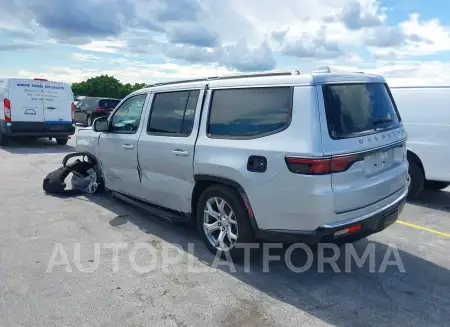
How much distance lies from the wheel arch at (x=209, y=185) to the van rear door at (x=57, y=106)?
10466 mm

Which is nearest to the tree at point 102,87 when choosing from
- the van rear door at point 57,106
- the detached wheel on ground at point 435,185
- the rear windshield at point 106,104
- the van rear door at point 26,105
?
the rear windshield at point 106,104

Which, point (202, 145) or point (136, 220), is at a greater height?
point (202, 145)

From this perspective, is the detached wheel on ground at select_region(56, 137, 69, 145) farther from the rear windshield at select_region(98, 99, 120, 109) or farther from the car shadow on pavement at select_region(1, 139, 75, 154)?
the rear windshield at select_region(98, 99, 120, 109)

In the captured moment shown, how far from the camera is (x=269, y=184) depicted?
349 cm

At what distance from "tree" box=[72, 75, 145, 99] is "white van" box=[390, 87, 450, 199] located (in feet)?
149

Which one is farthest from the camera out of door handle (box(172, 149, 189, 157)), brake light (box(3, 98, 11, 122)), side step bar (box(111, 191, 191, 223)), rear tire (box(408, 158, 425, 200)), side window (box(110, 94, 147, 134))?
brake light (box(3, 98, 11, 122))

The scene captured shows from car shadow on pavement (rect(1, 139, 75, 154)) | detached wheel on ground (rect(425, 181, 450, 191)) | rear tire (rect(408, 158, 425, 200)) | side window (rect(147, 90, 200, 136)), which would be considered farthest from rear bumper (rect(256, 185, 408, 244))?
car shadow on pavement (rect(1, 139, 75, 154))

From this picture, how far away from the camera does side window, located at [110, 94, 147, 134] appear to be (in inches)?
207

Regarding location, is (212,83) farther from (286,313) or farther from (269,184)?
(286,313)

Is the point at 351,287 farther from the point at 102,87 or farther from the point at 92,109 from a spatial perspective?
the point at 102,87

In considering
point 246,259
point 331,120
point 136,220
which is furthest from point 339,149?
point 136,220

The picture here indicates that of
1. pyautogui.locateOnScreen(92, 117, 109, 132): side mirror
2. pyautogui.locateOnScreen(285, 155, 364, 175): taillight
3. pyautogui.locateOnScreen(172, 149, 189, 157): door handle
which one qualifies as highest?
pyautogui.locateOnScreen(92, 117, 109, 132): side mirror

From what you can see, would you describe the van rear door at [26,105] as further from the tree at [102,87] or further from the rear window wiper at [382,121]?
the tree at [102,87]

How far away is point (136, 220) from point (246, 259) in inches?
77.0
